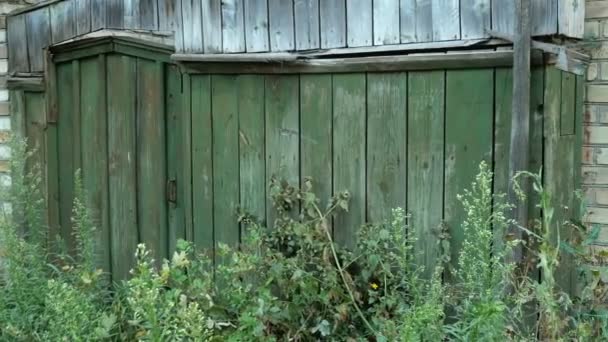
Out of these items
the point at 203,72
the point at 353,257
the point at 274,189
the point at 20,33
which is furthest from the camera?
the point at 20,33

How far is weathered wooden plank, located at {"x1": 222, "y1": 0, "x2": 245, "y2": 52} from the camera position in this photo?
394 centimetres

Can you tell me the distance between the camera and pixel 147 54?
4.37 meters

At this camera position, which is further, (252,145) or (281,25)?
(252,145)

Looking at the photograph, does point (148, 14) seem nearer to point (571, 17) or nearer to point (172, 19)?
point (172, 19)

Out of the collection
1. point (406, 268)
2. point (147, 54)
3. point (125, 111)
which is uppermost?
point (147, 54)

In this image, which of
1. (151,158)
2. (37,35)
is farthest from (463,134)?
(37,35)

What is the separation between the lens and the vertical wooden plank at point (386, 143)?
348 centimetres

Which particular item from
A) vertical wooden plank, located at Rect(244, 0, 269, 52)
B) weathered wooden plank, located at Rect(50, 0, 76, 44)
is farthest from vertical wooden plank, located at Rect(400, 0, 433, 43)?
weathered wooden plank, located at Rect(50, 0, 76, 44)

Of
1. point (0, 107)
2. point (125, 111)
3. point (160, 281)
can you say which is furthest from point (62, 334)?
point (0, 107)

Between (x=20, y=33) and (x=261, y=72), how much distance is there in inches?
95.0

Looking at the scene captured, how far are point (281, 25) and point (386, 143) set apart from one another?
927mm

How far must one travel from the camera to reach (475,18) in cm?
326

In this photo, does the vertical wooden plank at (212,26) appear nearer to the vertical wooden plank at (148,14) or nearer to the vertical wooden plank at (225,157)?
the vertical wooden plank at (225,157)

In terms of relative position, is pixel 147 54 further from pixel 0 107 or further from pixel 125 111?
pixel 0 107
